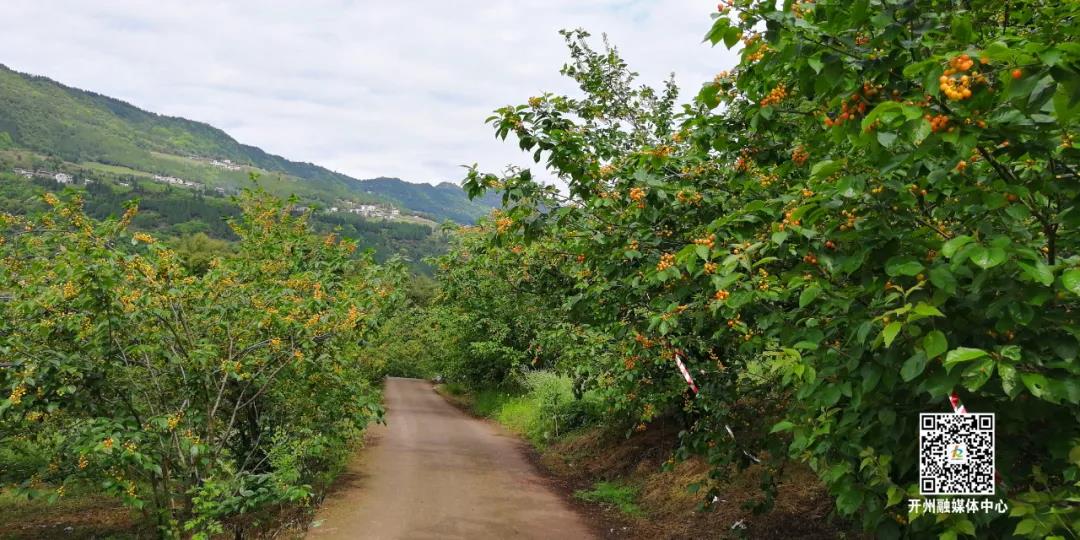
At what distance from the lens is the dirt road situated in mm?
7770

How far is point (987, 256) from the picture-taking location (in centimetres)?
212

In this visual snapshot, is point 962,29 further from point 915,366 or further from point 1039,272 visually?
point 915,366

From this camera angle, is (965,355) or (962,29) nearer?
(965,355)

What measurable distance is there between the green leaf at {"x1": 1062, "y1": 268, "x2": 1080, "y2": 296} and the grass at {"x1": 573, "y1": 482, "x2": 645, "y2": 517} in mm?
7261

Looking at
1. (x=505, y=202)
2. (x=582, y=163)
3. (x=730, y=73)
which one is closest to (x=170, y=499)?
(x=505, y=202)

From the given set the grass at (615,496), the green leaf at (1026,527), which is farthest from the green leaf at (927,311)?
the grass at (615,496)

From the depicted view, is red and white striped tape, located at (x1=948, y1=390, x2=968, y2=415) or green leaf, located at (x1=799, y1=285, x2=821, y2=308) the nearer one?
red and white striped tape, located at (x1=948, y1=390, x2=968, y2=415)

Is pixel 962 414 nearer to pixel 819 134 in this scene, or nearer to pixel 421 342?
pixel 819 134

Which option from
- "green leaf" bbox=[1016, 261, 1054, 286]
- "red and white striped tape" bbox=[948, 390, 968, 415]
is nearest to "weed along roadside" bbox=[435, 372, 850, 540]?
"red and white striped tape" bbox=[948, 390, 968, 415]

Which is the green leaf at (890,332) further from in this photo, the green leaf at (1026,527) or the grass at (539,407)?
the grass at (539,407)

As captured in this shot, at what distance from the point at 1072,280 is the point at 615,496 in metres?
8.25

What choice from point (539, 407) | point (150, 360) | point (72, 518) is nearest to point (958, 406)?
point (150, 360)

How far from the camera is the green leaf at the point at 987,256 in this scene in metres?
2.07

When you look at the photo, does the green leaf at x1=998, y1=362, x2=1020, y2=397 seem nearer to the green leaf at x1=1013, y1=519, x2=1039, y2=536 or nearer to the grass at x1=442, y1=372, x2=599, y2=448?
the green leaf at x1=1013, y1=519, x2=1039, y2=536
